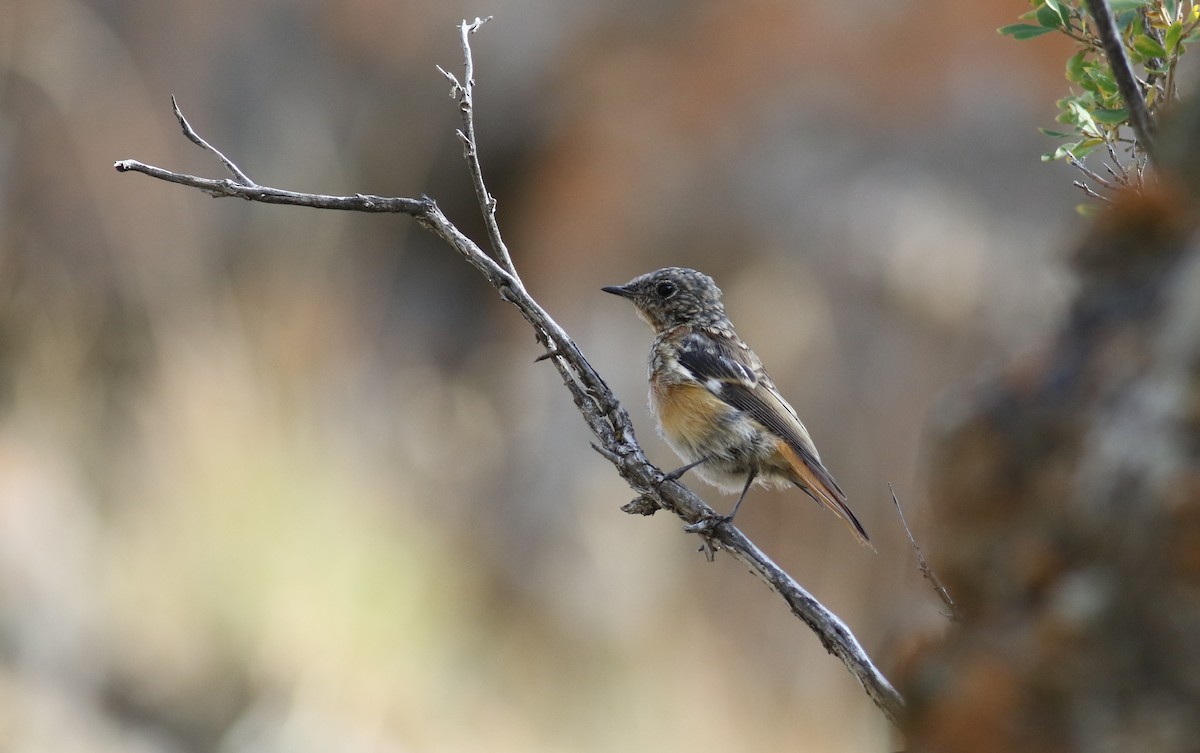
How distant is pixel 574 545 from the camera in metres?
10.5

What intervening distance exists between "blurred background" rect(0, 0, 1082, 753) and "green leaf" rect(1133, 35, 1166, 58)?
6118mm

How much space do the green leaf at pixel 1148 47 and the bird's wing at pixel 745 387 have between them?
221 centimetres

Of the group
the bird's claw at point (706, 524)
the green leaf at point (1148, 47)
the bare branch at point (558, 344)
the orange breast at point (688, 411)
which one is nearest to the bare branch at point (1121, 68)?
the green leaf at point (1148, 47)

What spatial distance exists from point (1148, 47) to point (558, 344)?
177cm

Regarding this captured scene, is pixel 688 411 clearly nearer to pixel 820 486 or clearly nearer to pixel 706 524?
pixel 820 486

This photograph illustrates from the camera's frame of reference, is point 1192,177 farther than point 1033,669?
Yes

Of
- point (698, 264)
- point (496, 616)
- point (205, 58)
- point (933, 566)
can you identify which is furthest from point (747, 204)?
point (933, 566)

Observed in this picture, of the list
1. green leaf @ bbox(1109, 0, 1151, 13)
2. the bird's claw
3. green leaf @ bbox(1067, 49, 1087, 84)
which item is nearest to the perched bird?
the bird's claw

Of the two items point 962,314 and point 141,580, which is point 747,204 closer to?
point 962,314

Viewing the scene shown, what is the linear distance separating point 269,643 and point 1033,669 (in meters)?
8.70

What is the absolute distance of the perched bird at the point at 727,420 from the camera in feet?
16.1

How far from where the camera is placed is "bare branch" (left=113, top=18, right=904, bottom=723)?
126 inches

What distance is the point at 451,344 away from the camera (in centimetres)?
1226

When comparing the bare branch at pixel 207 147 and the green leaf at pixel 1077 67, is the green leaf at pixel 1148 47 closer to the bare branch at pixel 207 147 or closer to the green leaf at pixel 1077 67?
the green leaf at pixel 1077 67
